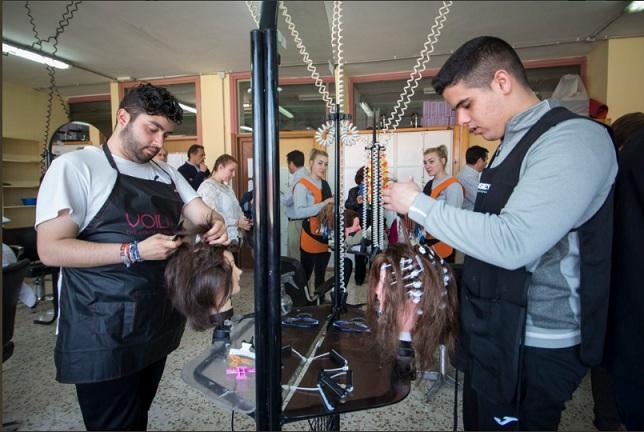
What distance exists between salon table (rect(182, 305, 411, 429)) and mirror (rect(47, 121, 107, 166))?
92.9 inches

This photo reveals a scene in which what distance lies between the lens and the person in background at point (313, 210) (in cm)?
262

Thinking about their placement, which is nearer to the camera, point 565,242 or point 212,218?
point 565,242

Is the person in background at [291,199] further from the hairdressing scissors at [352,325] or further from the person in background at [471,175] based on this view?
the hairdressing scissors at [352,325]

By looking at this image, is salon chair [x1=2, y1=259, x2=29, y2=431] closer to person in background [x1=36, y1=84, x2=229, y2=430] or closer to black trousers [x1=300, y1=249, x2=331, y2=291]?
person in background [x1=36, y1=84, x2=229, y2=430]

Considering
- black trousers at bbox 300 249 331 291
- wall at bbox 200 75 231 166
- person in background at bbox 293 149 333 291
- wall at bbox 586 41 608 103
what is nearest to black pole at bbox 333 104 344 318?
person in background at bbox 293 149 333 291

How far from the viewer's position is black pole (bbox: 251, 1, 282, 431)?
2.10 ft

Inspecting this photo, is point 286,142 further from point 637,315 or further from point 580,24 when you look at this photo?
point 637,315

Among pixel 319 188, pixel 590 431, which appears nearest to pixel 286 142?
pixel 319 188

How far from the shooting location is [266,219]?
663 mm

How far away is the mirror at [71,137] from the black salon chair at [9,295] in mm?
1337

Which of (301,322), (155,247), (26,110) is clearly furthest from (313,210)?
(26,110)

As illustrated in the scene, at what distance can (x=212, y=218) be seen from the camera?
1.18 meters

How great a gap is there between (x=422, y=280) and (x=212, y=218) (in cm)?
71

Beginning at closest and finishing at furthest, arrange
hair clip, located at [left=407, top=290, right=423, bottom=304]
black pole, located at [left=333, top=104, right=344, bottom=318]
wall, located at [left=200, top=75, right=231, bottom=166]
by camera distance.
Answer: hair clip, located at [left=407, top=290, right=423, bottom=304], black pole, located at [left=333, top=104, right=344, bottom=318], wall, located at [left=200, top=75, right=231, bottom=166]
